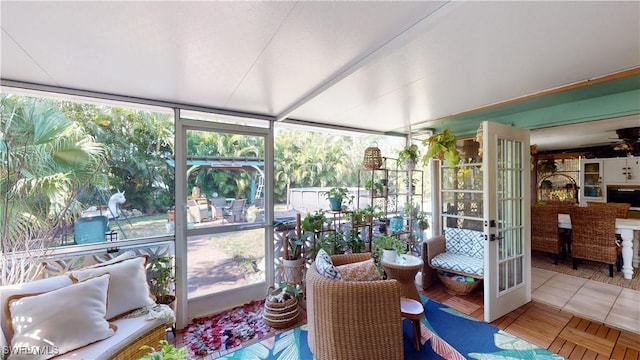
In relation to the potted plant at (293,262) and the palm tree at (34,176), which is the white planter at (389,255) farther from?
the palm tree at (34,176)

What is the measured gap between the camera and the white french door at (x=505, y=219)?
244 centimetres

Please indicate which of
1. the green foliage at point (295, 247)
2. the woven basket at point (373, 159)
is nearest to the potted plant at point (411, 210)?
the woven basket at point (373, 159)

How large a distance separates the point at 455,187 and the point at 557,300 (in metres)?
1.62

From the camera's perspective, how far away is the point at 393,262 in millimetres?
2543

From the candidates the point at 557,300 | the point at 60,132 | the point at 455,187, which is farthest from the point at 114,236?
the point at 557,300

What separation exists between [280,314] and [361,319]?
1081 mm

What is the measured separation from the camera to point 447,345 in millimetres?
2104

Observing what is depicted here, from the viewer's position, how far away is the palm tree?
188 cm

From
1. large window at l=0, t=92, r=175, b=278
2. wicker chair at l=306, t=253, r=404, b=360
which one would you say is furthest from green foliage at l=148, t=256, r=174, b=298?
wicker chair at l=306, t=253, r=404, b=360

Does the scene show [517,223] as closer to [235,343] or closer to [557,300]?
[557,300]

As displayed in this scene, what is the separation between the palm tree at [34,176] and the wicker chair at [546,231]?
19.4 ft

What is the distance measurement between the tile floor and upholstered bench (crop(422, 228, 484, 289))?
2.57 feet

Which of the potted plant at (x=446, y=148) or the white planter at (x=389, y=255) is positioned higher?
the potted plant at (x=446, y=148)

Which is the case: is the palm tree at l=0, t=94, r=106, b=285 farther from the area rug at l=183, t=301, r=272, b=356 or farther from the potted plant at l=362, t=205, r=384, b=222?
the potted plant at l=362, t=205, r=384, b=222
